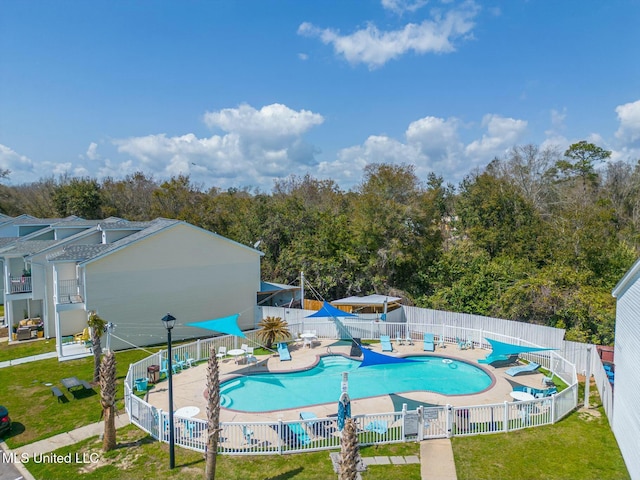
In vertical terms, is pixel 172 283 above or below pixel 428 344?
above

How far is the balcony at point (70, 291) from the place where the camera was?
2234 cm

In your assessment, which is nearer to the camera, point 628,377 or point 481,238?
point 628,377

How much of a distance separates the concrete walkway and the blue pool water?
4.74m

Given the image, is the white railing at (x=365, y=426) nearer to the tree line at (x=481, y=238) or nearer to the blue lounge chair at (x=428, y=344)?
the blue lounge chair at (x=428, y=344)

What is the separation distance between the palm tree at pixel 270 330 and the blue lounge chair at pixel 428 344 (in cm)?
755

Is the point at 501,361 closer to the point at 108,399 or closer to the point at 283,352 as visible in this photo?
the point at 283,352

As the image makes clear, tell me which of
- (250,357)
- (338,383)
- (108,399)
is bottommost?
(338,383)

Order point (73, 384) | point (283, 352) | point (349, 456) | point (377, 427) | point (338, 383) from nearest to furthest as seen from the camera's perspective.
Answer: point (349, 456)
point (377, 427)
point (73, 384)
point (338, 383)
point (283, 352)

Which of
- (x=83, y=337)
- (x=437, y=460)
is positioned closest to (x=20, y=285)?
(x=83, y=337)

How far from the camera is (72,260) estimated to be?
21938mm

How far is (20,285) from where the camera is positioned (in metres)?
24.7

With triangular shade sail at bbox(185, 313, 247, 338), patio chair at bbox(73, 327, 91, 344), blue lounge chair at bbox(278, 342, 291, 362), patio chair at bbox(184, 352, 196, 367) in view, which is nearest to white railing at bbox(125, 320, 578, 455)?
patio chair at bbox(184, 352, 196, 367)

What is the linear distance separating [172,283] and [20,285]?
907 centimetres

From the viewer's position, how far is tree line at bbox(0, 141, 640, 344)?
25.0 m
